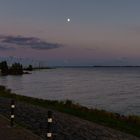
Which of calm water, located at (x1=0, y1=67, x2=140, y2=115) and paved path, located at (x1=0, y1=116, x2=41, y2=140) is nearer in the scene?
paved path, located at (x1=0, y1=116, x2=41, y2=140)

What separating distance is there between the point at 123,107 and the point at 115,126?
21.4m

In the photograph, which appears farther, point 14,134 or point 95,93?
point 95,93

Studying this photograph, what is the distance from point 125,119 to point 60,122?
700 cm

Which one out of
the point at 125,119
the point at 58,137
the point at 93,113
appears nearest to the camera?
the point at 58,137

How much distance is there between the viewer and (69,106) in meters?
33.5

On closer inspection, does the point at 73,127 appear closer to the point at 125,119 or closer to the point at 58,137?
the point at 58,137

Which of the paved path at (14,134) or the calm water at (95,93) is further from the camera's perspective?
the calm water at (95,93)

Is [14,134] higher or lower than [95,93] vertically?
higher

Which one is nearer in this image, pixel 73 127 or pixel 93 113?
pixel 73 127

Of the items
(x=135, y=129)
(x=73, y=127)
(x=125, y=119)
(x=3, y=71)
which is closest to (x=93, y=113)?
(x=125, y=119)

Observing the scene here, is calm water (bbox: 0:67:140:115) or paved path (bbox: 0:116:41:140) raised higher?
paved path (bbox: 0:116:41:140)

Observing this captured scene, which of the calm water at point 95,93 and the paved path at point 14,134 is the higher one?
the paved path at point 14,134

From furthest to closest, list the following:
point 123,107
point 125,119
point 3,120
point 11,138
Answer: point 123,107 < point 125,119 < point 3,120 < point 11,138

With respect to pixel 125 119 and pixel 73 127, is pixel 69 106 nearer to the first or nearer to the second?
pixel 125 119
